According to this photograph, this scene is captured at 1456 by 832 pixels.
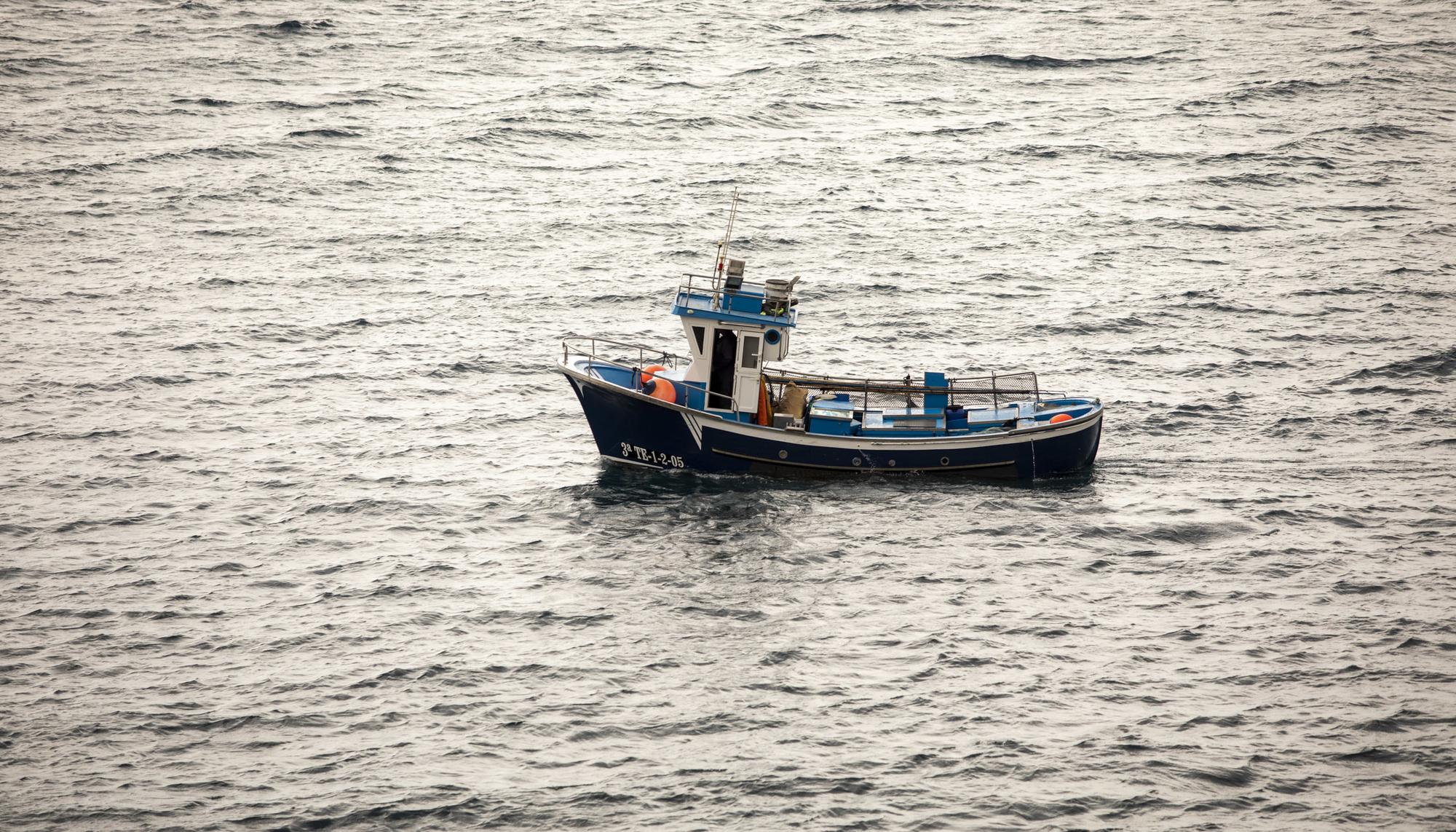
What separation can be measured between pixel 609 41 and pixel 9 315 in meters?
46.4

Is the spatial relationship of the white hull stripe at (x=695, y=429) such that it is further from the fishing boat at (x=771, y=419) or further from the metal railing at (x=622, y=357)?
the metal railing at (x=622, y=357)

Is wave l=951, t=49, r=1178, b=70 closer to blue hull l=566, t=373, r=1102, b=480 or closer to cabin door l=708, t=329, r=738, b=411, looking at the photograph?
blue hull l=566, t=373, r=1102, b=480

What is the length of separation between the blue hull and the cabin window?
1.76m

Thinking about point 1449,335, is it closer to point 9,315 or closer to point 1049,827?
point 1049,827

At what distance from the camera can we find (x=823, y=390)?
134 feet

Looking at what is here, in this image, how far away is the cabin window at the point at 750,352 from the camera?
3853 cm

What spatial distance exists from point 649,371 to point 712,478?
3.46 m

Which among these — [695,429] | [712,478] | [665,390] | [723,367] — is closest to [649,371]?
[665,390]

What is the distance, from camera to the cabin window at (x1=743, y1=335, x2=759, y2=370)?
1517 inches

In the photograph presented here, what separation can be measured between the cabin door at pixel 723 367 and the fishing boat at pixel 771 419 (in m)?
0.03

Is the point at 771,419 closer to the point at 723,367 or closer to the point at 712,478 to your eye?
the point at 723,367

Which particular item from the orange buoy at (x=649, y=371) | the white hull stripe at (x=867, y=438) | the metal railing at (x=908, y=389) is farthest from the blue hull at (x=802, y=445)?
the metal railing at (x=908, y=389)

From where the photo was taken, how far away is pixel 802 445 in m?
38.3

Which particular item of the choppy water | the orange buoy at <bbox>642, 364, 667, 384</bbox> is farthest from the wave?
the orange buoy at <bbox>642, 364, 667, 384</bbox>
